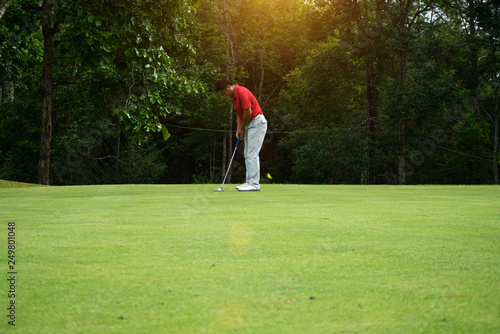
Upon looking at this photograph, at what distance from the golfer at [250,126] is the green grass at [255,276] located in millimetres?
5177

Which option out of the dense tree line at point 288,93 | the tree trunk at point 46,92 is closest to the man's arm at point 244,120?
the dense tree line at point 288,93

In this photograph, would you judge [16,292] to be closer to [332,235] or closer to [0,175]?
[332,235]

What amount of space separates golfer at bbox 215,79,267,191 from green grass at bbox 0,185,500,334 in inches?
204

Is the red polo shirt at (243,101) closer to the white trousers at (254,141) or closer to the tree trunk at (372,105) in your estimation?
the white trousers at (254,141)

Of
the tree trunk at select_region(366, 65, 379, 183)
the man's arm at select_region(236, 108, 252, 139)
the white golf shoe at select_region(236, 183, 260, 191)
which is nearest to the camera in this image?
the man's arm at select_region(236, 108, 252, 139)

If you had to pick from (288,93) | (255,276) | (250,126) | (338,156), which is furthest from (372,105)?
(255,276)

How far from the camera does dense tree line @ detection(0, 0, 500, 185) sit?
20.1 m

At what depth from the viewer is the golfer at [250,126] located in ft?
32.0

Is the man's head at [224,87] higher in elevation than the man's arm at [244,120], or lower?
higher

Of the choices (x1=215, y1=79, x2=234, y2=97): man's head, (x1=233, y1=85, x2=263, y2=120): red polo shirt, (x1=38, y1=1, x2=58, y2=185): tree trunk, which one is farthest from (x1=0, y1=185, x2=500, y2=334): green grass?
(x1=38, y1=1, x2=58, y2=185): tree trunk

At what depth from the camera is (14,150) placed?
2944 centimetres

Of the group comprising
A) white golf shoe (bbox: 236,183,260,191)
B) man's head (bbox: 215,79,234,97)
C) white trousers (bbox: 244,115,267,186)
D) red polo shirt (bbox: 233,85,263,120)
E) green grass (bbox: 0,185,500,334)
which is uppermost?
man's head (bbox: 215,79,234,97)

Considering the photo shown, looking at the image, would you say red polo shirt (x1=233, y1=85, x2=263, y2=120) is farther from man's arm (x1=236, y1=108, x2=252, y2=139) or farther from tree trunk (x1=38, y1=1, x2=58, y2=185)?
tree trunk (x1=38, y1=1, x2=58, y2=185)

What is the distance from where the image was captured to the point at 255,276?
251 cm
